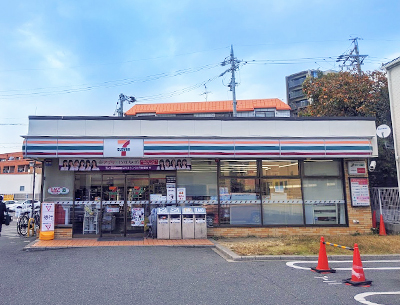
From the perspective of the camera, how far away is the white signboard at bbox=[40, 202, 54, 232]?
12.7 m

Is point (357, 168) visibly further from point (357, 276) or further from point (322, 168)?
point (357, 276)

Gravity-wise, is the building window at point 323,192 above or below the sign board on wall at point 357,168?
below

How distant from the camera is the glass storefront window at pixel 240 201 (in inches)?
543

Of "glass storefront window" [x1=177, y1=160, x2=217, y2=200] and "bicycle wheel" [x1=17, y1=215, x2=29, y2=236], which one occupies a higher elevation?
"glass storefront window" [x1=177, y1=160, x2=217, y2=200]

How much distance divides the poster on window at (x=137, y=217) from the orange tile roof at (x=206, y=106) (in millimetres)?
30663

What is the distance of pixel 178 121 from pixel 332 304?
911 cm

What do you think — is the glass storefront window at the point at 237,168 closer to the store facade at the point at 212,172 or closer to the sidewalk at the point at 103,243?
the store facade at the point at 212,172

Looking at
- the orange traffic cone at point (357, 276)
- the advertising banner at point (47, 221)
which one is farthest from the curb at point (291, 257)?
the advertising banner at point (47, 221)

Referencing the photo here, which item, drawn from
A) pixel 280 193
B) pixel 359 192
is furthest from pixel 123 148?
pixel 359 192

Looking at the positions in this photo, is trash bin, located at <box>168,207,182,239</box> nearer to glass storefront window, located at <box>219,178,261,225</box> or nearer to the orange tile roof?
glass storefront window, located at <box>219,178,261,225</box>

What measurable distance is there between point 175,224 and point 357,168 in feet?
24.3

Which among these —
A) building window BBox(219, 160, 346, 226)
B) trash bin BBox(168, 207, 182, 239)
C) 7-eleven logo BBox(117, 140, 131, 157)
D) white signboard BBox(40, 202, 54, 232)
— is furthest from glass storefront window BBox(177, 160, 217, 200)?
white signboard BBox(40, 202, 54, 232)

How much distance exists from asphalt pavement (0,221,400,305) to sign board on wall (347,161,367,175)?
6.40 m

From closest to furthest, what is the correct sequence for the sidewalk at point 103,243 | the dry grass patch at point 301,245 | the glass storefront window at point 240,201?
the dry grass patch at point 301,245 < the sidewalk at point 103,243 < the glass storefront window at point 240,201
